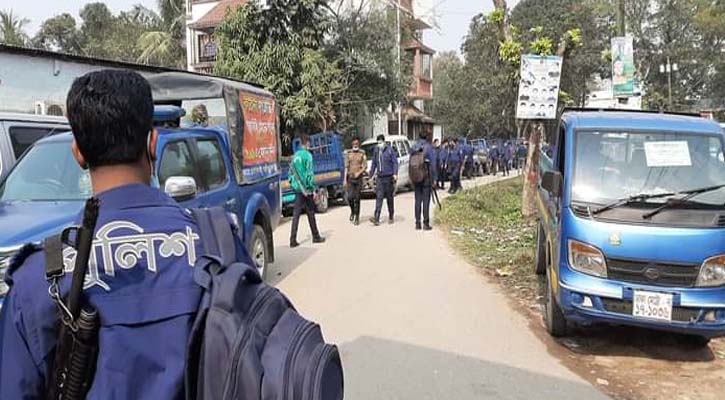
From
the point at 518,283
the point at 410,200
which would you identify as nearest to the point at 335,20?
the point at 410,200

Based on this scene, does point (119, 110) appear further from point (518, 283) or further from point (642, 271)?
point (518, 283)

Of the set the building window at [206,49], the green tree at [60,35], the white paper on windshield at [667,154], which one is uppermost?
the green tree at [60,35]

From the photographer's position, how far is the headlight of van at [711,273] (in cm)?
503

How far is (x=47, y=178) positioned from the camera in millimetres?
5434

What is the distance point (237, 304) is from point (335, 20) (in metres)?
23.7

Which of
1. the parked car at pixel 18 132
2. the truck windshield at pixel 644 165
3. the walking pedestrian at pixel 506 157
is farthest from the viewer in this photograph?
the walking pedestrian at pixel 506 157

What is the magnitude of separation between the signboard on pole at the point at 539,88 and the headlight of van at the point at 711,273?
6.17m

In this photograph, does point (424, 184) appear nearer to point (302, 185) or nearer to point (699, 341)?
point (302, 185)

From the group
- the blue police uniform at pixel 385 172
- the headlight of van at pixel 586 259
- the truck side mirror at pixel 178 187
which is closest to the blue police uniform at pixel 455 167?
the blue police uniform at pixel 385 172

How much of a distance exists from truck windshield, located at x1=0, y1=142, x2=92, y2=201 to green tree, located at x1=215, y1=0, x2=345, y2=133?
Answer: 14.4 meters

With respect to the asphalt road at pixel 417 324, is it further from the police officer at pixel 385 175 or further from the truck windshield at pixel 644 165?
the police officer at pixel 385 175

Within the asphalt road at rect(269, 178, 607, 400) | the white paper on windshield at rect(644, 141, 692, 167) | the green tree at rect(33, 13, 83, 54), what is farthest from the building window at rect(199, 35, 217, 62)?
the white paper on windshield at rect(644, 141, 692, 167)

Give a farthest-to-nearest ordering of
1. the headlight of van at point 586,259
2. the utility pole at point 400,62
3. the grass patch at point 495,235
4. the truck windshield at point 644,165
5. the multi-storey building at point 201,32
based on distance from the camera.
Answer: the multi-storey building at point 201,32 < the utility pole at point 400,62 < the grass patch at point 495,235 < the truck windshield at point 644,165 < the headlight of van at point 586,259

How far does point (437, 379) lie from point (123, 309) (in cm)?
388
